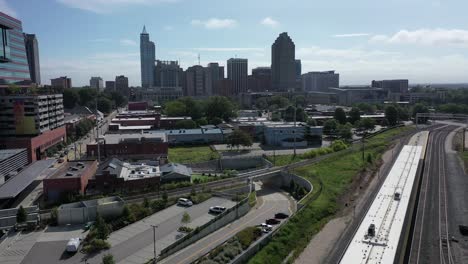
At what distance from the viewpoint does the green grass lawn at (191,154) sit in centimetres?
3681

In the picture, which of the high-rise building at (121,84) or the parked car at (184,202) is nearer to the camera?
the parked car at (184,202)

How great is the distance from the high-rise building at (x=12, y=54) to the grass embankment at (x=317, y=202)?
29625 mm

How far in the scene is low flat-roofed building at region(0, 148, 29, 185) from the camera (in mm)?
25016

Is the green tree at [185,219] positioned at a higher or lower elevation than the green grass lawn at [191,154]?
lower

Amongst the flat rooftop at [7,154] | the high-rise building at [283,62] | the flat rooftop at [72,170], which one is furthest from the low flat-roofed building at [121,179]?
the high-rise building at [283,62]

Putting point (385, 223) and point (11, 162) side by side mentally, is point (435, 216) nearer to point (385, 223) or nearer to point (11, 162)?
point (385, 223)

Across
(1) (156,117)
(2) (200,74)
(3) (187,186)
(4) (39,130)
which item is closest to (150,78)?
(2) (200,74)

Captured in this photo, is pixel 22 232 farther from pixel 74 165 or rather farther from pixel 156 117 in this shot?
pixel 156 117

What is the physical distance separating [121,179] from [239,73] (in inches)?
4157

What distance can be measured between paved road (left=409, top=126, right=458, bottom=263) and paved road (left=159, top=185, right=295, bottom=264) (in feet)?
25.3

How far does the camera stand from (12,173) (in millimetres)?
26719

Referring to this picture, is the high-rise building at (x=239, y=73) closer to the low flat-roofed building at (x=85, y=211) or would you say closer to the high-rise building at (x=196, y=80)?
the high-rise building at (x=196, y=80)

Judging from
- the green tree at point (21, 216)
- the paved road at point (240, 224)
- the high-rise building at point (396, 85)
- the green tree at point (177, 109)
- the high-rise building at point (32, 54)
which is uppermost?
the high-rise building at point (32, 54)

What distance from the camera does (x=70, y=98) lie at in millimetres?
74062
